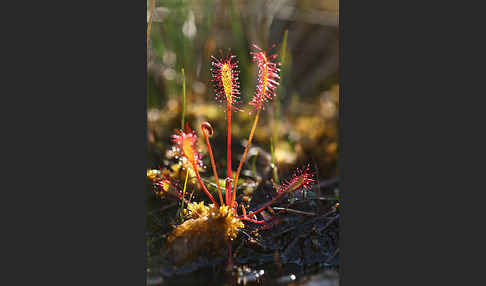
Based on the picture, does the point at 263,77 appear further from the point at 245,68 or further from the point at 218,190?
the point at 245,68

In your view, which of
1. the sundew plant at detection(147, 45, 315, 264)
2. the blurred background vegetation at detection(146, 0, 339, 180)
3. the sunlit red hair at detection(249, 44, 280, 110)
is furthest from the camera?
A: the blurred background vegetation at detection(146, 0, 339, 180)

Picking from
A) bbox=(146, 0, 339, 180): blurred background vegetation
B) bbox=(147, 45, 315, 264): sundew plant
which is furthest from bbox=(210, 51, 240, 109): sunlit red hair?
bbox=(146, 0, 339, 180): blurred background vegetation

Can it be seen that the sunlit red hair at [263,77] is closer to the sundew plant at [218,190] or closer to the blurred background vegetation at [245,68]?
the sundew plant at [218,190]

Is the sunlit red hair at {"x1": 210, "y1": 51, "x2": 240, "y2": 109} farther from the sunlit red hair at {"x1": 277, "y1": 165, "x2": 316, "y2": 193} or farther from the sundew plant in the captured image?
the sunlit red hair at {"x1": 277, "y1": 165, "x2": 316, "y2": 193}

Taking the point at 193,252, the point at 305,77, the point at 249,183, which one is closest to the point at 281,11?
the point at 305,77

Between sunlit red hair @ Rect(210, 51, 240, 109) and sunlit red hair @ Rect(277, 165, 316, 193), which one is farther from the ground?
sunlit red hair @ Rect(210, 51, 240, 109)

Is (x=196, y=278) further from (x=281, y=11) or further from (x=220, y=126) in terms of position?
(x=281, y=11)
